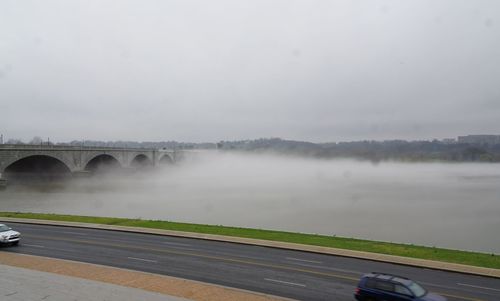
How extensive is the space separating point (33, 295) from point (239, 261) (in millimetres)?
10113

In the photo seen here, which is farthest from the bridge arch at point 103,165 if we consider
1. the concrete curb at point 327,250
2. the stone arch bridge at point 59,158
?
the concrete curb at point 327,250

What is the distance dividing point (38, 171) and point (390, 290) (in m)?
94.3

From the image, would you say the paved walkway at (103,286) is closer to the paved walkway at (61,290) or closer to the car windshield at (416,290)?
the paved walkway at (61,290)

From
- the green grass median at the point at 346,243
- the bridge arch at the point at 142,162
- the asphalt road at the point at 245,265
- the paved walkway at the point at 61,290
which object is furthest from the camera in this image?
the bridge arch at the point at 142,162

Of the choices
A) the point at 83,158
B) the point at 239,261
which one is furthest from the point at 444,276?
the point at 83,158

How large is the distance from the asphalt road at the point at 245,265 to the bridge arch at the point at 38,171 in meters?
63.0

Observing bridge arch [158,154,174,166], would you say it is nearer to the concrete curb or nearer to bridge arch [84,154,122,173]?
bridge arch [84,154,122,173]

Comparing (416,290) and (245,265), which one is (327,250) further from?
(416,290)

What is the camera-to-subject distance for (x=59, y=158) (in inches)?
3159

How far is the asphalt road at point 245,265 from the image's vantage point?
59.9 feet

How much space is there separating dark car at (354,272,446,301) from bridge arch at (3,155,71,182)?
264ft

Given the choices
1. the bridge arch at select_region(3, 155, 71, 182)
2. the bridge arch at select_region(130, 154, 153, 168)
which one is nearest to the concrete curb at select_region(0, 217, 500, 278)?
the bridge arch at select_region(3, 155, 71, 182)

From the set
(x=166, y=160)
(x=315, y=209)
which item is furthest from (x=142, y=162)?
(x=315, y=209)

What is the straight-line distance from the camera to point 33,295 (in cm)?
1641
